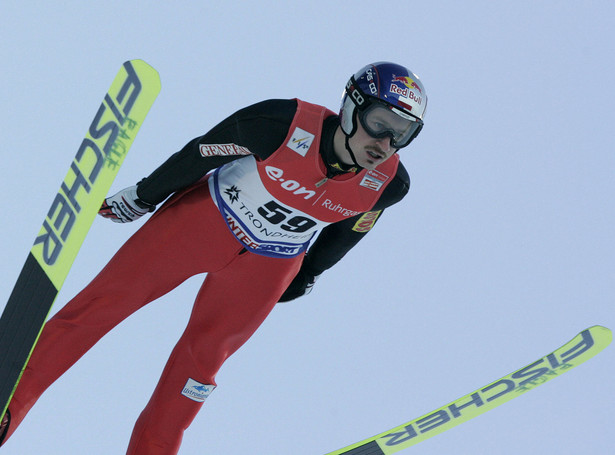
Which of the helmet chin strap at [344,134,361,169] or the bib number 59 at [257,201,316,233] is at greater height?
the helmet chin strap at [344,134,361,169]

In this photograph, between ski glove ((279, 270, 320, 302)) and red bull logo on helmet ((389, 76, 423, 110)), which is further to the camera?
ski glove ((279, 270, 320, 302))

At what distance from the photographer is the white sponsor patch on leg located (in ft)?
12.8

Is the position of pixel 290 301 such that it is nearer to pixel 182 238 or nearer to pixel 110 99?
pixel 182 238

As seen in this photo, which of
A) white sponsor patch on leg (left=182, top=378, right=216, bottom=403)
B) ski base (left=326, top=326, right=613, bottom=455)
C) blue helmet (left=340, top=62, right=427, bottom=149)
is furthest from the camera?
ski base (left=326, top=326, right=613, bottom=455)

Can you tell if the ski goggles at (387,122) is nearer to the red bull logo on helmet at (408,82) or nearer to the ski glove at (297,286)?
the red bull logo on helmet at (408,82)

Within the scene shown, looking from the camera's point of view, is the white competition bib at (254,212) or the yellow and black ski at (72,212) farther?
the white competition bib at (254,212)

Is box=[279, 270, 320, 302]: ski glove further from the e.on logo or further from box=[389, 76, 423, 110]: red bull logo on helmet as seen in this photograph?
box=[389, 76, 423, 110]: red bull logo on helmet

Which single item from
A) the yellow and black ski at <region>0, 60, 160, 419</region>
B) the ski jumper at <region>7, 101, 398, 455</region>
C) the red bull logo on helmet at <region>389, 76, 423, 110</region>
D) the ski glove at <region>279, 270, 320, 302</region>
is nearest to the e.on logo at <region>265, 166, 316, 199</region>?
the ski jumper at <region>7, 101, 398, 455</region>

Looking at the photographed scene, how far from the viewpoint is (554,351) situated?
4254 millimetres

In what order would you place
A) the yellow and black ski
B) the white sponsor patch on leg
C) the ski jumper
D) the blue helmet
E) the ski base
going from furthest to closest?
1. the ski base
2. the white sponsor patch on leg
3. the ski jumper
4. the blue helmet
5. the yellow and black ski

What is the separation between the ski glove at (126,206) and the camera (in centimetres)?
392

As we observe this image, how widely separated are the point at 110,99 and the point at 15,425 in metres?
1.30

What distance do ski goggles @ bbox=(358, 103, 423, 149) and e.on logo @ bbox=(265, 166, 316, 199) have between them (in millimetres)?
334

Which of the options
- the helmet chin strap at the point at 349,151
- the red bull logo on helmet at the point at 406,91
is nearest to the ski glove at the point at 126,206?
the helmet chin strap at the point at 349,151
